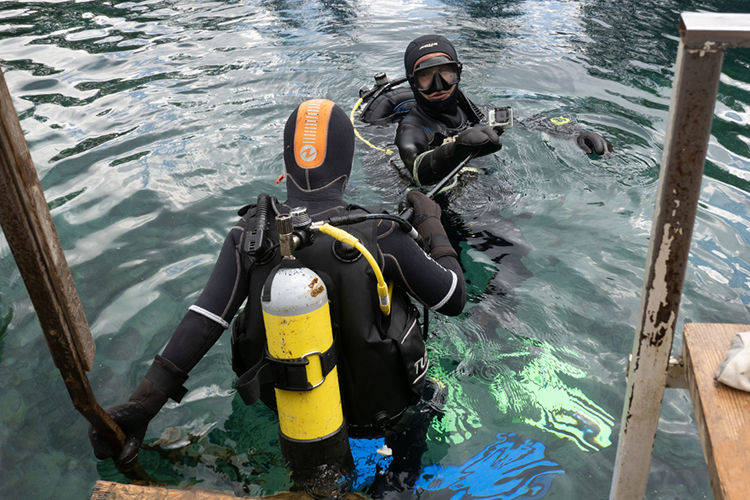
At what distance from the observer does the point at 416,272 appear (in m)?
2.41

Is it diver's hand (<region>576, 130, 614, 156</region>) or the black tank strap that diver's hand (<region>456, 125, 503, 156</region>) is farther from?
the black tank strap

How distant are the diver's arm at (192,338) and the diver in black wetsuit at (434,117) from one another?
6.71 ft

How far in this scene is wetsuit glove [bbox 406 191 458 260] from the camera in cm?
275

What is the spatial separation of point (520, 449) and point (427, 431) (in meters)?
0.48

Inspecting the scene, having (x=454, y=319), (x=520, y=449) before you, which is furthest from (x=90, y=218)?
(x=520, y=449)

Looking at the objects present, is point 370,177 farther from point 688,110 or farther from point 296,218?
point 688,110

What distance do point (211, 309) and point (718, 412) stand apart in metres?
→ 1.84

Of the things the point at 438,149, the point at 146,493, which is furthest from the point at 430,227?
the point at 146,493

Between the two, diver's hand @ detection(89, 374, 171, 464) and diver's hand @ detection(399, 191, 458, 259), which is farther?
diver's hand @ detection(399, 191, 458, 259)

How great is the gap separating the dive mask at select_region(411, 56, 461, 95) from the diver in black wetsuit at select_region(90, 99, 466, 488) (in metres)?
2.34

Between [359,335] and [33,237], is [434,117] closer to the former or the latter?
[359,335]

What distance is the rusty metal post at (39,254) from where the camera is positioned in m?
1.51

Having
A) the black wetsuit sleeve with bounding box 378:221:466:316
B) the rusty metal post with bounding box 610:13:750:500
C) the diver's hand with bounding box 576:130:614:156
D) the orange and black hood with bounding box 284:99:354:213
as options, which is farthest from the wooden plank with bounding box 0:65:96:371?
the diver's hand with bounding box 576:130:614:156

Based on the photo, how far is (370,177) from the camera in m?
5.29
